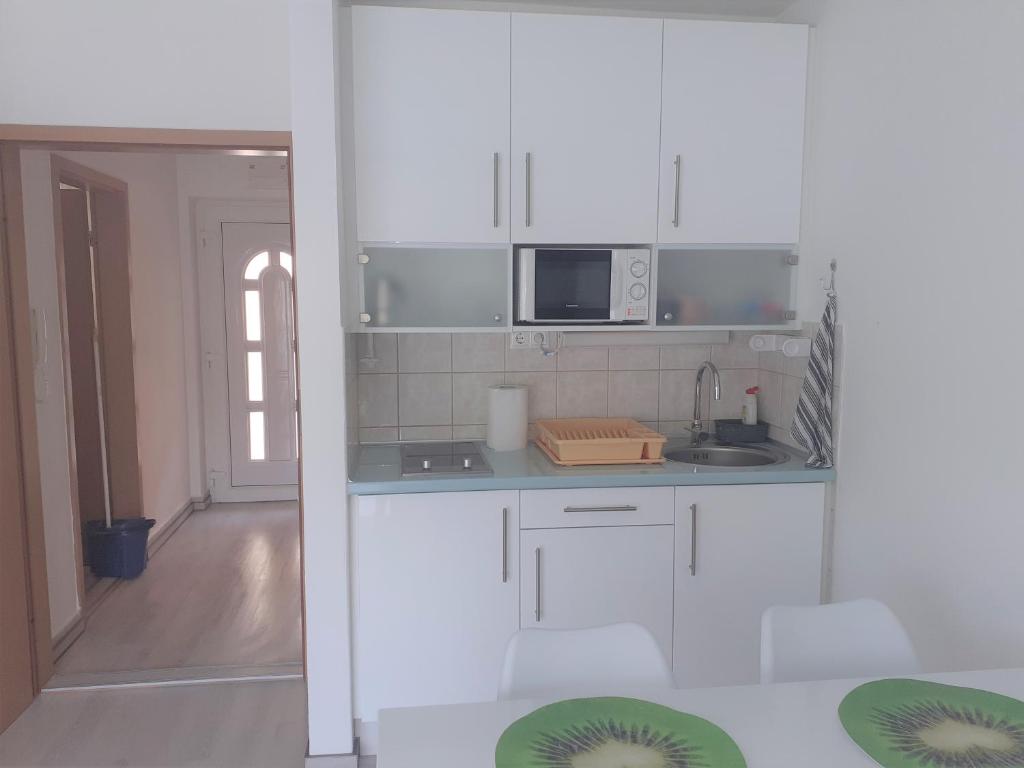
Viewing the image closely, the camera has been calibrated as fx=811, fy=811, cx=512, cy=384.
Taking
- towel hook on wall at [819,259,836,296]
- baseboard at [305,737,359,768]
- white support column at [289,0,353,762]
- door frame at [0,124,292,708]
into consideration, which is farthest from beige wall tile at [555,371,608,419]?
baseboard at [305,737,359,768]

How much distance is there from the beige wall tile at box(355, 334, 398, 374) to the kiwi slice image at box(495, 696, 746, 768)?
1.88 meters

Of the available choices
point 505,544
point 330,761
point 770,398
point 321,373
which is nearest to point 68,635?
point 330,761

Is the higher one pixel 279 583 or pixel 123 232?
pixel 123 232

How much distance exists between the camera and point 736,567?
108 inches

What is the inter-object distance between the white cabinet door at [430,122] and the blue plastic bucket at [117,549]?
2.44 meters

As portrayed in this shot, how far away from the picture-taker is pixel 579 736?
1.33 m

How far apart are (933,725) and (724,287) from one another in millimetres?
1786

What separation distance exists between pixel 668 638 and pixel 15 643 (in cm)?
229

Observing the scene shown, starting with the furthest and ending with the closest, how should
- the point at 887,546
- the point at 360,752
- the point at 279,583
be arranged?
the point at 279,583, the point at 360,752, the point at 887,546

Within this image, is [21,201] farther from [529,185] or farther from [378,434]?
[529,185]

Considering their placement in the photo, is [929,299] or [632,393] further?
[632,393]

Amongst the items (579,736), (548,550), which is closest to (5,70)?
(548,550)

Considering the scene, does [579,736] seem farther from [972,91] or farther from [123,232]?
[123,232]

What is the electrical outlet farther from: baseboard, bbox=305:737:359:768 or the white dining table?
the white dining table
